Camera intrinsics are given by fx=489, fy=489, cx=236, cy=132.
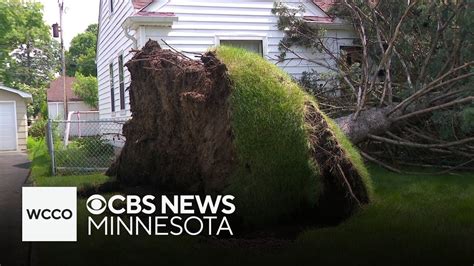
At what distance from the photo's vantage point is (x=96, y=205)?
442 centimetres

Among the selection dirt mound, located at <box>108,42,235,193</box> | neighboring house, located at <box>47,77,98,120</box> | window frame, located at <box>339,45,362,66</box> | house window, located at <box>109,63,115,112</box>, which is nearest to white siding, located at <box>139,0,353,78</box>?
window frame, located at <box>339,45,362,66</box>

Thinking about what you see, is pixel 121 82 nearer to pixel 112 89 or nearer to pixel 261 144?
pixel 112 89

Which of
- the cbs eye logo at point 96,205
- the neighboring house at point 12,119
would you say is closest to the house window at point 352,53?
the cbs eye logo at point 96,205

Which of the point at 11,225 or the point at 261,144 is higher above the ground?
the point at 261,144

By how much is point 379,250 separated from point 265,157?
123 centimetres

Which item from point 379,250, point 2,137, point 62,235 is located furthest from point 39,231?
point 2,137

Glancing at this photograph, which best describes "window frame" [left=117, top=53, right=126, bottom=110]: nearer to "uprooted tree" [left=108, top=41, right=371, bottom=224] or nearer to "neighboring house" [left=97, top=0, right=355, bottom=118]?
"neighboring house" [left=97, top=0, right=355, bottom=118]

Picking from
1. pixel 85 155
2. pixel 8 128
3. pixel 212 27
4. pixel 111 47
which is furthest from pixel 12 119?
pixel 212 27

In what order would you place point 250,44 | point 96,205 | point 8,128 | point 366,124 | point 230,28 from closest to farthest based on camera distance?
point 96,205, point 366,124, point 230,28, point 250,44, point 8,128

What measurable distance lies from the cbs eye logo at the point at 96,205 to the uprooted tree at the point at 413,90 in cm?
336

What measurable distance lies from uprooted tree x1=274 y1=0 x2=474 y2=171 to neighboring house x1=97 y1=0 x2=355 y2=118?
1675 millimetres

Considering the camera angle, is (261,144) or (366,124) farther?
(366,124)

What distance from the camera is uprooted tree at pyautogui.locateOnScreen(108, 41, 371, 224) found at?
14.2 feet

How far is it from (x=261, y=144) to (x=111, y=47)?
8.87 meters
